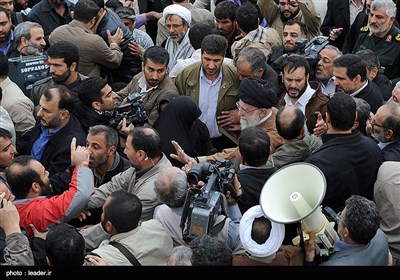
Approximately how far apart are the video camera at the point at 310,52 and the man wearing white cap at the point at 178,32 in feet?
3.23

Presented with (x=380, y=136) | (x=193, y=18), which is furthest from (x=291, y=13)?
(x=380, y=136)

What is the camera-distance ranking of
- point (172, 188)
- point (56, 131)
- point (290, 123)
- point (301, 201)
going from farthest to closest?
point (56, 131), point (290, 123), point (172, 188), point (301, 201)

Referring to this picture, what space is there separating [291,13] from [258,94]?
8.41 feet

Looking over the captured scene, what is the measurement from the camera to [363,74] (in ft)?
20.9

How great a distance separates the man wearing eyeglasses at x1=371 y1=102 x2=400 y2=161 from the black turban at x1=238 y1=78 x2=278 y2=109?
2.84ft

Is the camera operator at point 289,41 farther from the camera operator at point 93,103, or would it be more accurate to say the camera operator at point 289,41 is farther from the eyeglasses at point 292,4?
the camera operator at point 93,103

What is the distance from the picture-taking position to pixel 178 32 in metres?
7.62

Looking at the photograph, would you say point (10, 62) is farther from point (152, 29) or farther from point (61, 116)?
point (152, 29)

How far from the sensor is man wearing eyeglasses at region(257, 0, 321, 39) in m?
8.25

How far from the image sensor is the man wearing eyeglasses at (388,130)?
5406 millimetres

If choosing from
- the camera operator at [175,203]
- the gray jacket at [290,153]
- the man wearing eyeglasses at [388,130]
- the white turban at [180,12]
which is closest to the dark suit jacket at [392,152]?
the man wearing eyeglasses at [388,130]

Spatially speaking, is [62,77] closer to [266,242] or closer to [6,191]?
[6,191]

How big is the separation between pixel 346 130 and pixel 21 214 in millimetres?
2236

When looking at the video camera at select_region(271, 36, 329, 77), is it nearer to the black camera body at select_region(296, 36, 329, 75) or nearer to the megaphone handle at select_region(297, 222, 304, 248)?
the black camera body at select_region(296, 36, 329, 75)
